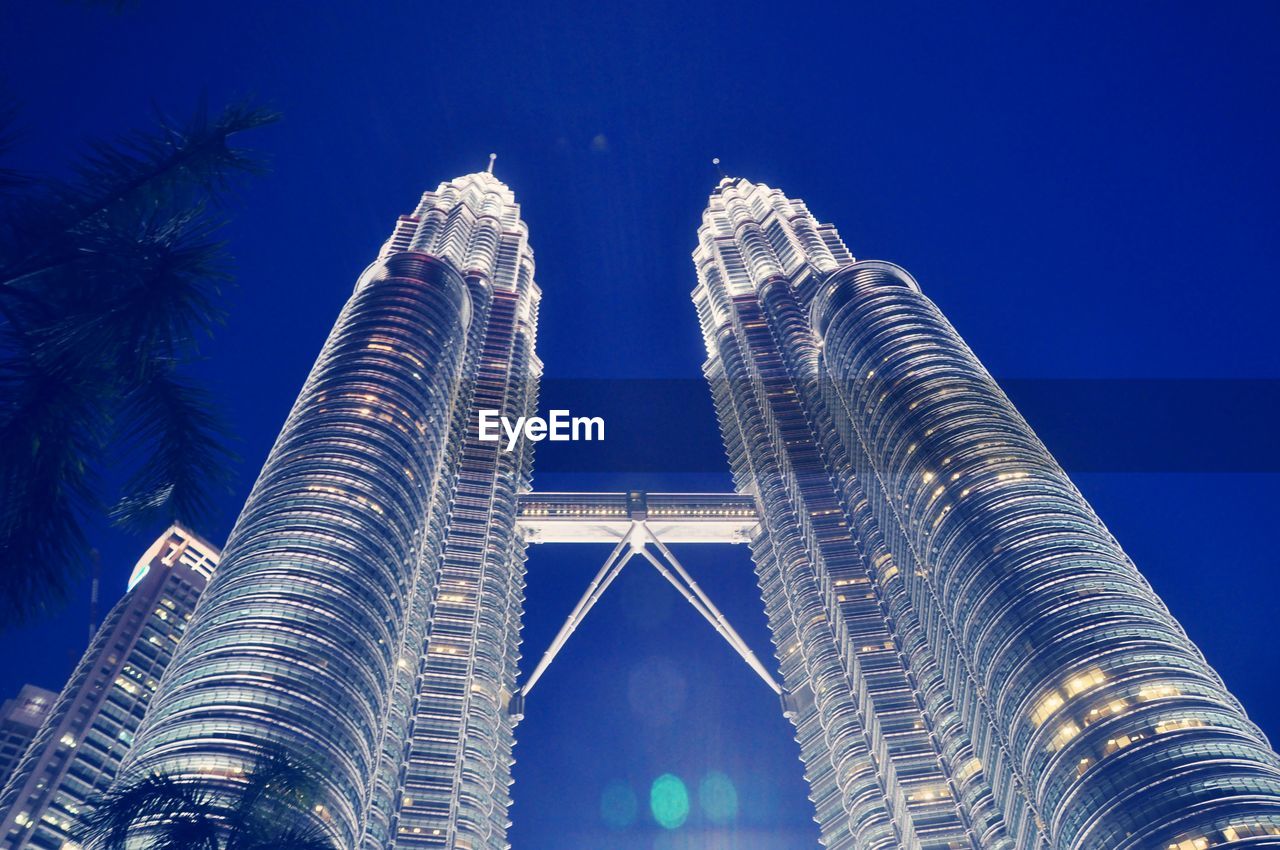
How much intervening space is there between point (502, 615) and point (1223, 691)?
92.4 meters

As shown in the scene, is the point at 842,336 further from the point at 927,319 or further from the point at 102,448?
the point at 102,448

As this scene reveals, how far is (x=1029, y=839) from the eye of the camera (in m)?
108

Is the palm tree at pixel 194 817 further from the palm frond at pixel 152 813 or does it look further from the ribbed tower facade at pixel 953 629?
the ribbed tower facade at pixel 953 629

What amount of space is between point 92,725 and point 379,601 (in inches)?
3013

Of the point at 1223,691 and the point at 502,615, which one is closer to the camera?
the point at 1223,691

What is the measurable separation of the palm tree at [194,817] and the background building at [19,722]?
191m

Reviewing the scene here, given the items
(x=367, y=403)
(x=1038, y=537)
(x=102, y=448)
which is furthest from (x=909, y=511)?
(x=102, y=448)

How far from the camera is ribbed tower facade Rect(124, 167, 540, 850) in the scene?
10244cm

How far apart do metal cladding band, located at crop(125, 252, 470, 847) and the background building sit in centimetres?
8215

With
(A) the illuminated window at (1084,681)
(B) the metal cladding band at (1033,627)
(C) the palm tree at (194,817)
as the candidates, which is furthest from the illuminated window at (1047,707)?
(C) the palm tree at (194,817)

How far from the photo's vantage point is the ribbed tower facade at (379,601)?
4033 inches

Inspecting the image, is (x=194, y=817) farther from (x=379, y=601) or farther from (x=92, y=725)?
(x=92, y=725)

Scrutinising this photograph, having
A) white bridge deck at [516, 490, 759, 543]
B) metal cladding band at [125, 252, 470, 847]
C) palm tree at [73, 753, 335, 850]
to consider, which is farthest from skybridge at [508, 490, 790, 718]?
palm tree at [73, 753, 335, 850]

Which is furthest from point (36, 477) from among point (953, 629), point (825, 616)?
point (825, 616)
